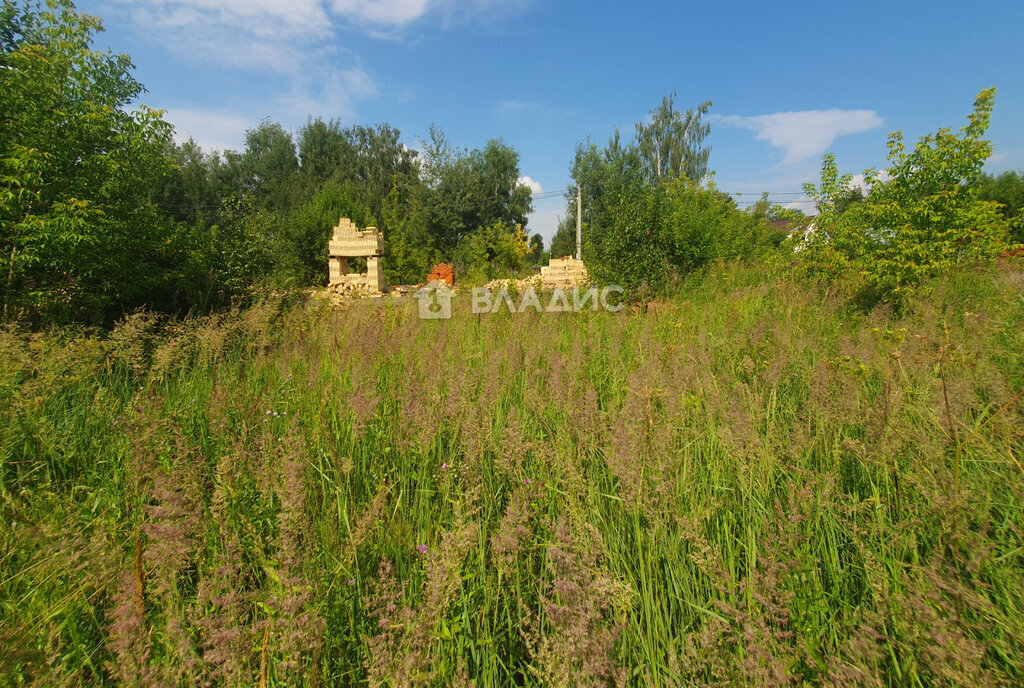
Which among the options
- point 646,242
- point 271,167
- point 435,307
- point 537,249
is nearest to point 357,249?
point 435,307

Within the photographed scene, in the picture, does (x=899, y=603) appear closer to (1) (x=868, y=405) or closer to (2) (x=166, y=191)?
(1) (x=868, y=405)

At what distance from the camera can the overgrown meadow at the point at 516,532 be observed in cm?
103

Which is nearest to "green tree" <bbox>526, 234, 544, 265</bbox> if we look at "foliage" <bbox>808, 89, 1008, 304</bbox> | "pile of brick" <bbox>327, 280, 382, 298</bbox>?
"pile of brick" <bbox>327, 280, 382, 298</bbox>

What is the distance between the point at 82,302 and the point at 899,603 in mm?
6630

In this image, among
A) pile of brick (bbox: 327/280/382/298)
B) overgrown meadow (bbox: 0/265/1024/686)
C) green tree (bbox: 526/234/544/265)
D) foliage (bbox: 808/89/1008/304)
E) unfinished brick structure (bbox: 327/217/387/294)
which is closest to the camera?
overgrown meadow (bbox: 0/265/1024/686)

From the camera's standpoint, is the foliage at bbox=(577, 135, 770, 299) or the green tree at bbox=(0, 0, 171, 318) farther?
the foliage at bbox=(577, 135, 770, 299)

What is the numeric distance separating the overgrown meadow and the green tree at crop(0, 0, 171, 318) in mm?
1874

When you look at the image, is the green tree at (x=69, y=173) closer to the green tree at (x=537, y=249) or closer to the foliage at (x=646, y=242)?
the foliage at (x=646, y=242)

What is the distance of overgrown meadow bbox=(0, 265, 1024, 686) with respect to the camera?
1.03 metres

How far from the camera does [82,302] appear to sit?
4742 mm

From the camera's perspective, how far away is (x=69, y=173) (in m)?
4.61

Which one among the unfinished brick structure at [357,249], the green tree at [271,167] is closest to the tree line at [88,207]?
the unfinished brick structure at [357,249]

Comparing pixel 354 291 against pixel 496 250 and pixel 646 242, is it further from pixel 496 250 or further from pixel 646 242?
pixel 496 250

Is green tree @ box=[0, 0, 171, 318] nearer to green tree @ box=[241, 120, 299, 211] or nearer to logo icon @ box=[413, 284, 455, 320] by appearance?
logo icon @ box=[413, 284, 455, 320]
